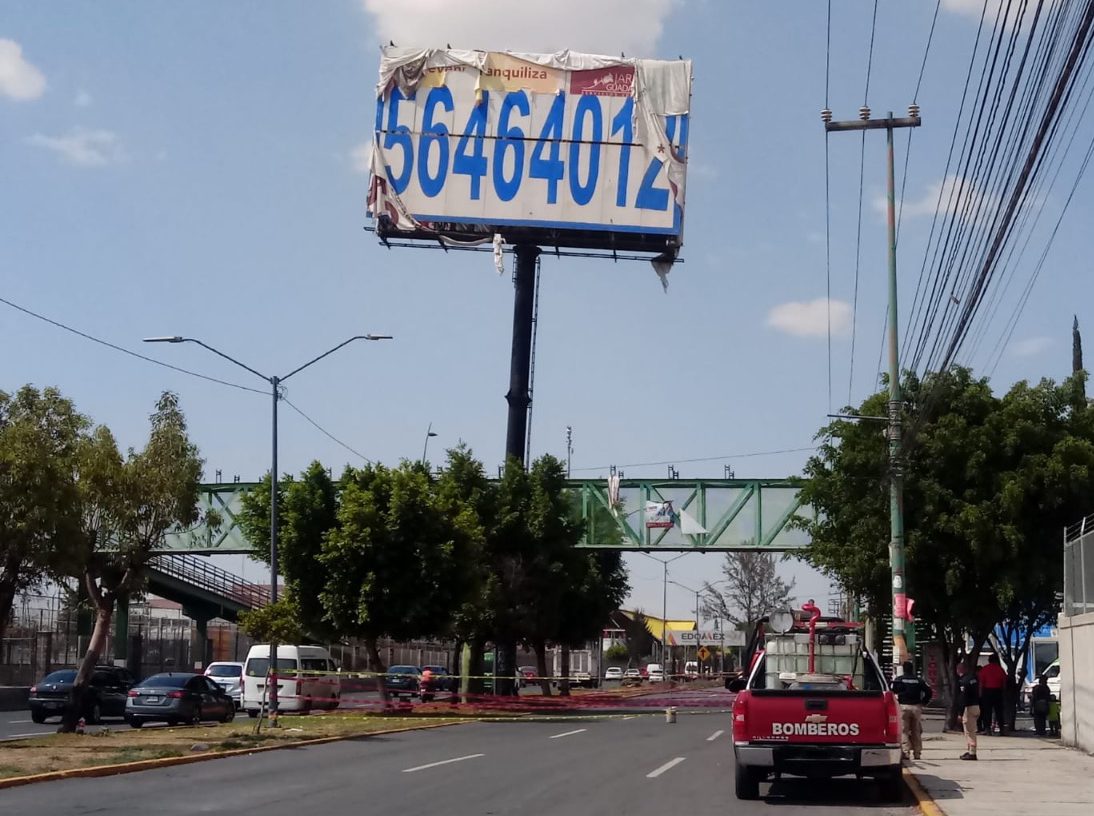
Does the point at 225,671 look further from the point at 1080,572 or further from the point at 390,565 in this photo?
the point at 1080,572

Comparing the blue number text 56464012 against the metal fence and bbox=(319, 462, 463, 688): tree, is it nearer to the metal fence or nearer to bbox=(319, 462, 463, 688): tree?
bbox=(319, 462, 463, 688): tree

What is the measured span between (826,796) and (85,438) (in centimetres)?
1580

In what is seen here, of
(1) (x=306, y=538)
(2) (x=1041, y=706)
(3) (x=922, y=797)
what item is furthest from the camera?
(1) (x=306, y=538)

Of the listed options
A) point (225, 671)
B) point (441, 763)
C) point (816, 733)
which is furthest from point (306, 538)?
point (816, 733)

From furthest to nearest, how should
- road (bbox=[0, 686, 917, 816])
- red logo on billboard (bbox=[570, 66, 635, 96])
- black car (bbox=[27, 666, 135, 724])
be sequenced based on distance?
red logo on billboard (bbox=[570, 66, 635, 96]) → black car (bbox=[27, 666, 135, 724]) → road (bbox=[0, 686, 917, 816])

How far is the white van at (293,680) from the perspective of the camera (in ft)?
124

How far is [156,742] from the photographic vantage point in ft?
83.7

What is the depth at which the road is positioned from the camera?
1548 centimetres

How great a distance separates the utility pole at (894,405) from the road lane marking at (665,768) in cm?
593

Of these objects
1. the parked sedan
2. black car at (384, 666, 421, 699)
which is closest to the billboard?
black car at (384, 666, 421, 699)

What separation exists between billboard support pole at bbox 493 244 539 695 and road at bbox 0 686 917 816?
84.3ft

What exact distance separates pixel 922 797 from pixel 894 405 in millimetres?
13254

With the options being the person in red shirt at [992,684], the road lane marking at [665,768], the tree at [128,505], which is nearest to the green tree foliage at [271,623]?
the tree at [128,505]

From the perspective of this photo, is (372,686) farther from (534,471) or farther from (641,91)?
(641,91)
